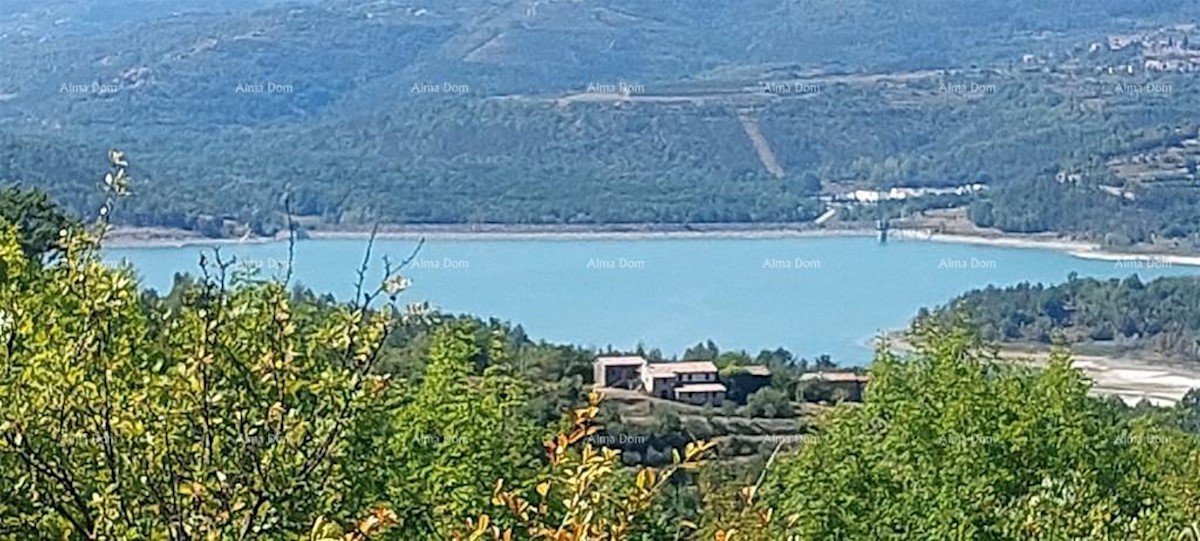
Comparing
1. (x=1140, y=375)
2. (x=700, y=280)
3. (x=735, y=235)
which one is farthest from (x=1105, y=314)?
(x=735, y=235)

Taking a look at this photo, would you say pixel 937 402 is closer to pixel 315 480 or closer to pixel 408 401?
pixel 408 401

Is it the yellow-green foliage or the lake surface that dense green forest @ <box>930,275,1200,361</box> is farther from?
the yellow-green foliage

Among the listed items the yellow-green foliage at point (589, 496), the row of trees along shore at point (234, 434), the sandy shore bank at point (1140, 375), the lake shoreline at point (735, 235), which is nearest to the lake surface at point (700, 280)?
the lake shoreline at point (735, 235)

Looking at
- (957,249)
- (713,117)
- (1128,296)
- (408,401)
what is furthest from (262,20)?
(408,401)

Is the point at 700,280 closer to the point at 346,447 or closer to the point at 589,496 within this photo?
the point at 346,447

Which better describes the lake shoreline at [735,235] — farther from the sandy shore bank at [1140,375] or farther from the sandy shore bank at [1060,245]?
the sandy shore bank at [1140,375]

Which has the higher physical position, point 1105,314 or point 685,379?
point 685,379

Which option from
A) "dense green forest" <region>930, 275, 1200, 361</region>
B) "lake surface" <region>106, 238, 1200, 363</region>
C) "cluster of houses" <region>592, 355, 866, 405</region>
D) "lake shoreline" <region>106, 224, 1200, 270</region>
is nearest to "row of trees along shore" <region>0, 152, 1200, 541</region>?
"cluster of houses" <region>592, 355, 866, 405</region>
